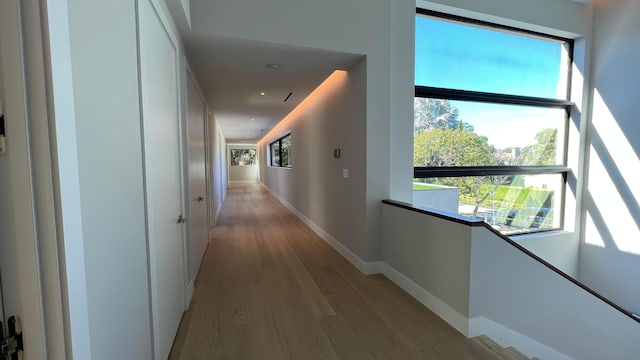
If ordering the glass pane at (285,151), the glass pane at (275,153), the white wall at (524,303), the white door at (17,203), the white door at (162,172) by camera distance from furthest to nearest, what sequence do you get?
the glass pane at (275,153)
the glass pane at (285,151)
the white wall at (524,303)
the white door at (162,172)
the white door at (17,203)

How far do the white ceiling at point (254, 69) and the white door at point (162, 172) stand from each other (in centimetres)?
64

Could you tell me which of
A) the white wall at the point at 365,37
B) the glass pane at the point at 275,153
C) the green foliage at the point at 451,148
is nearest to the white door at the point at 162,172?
the white wall at the point at 365,37

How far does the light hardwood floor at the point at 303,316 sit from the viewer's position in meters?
1.89

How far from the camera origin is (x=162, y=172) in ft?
5.74

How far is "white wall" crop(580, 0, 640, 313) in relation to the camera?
3902mm

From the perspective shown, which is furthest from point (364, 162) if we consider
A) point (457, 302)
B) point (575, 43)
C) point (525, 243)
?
point (575, 43)

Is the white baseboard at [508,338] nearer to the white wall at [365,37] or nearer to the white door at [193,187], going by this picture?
the white wall at [365,37]

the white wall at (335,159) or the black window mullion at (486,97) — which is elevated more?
the black window mullion at (486,97)

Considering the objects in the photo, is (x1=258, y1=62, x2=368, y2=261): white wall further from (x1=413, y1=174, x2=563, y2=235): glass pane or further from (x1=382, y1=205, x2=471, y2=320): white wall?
(x1=413, y1=174, x2=563, y2=235): glass pane

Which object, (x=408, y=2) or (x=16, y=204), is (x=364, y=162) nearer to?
(x=408, y=2)

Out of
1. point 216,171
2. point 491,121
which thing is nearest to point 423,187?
point 491,121

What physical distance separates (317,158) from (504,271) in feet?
10.1

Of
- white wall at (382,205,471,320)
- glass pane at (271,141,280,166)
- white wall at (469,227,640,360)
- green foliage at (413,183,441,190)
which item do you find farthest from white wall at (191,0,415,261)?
glass pane at (271,141,280,166)

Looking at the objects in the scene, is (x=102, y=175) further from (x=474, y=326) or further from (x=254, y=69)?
(x=254, y=69)
